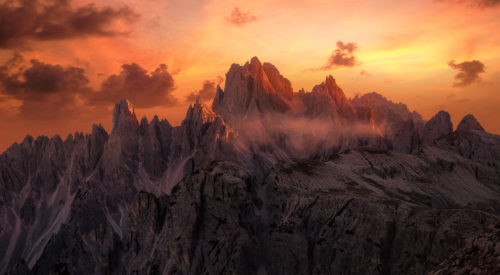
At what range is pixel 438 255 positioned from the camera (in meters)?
113

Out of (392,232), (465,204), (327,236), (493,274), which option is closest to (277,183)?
(327,236)

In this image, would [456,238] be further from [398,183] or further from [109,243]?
[109,243]

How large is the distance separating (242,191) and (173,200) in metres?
21.4

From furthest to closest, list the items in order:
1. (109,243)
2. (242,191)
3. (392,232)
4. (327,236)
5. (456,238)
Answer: (109,243), (242,191), (327,236), (392,232), (456,238)

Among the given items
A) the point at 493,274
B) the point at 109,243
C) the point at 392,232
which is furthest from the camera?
the point at 109,243

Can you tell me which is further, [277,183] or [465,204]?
[465,204]

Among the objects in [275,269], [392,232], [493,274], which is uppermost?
[493,274]

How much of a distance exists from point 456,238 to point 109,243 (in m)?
134

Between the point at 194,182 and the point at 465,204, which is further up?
the point at 194,182

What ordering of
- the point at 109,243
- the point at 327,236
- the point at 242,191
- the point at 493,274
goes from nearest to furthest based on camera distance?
1. the point at 493,274
2. the point at 327,236
3. the point at 242,191
4. the point at 109,243

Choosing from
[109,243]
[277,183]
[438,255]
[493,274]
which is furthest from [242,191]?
[493,274]

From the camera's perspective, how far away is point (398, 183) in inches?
6939

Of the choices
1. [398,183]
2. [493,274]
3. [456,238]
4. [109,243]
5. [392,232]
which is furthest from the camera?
[109,243]

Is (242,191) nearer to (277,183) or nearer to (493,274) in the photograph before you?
(277,183)
